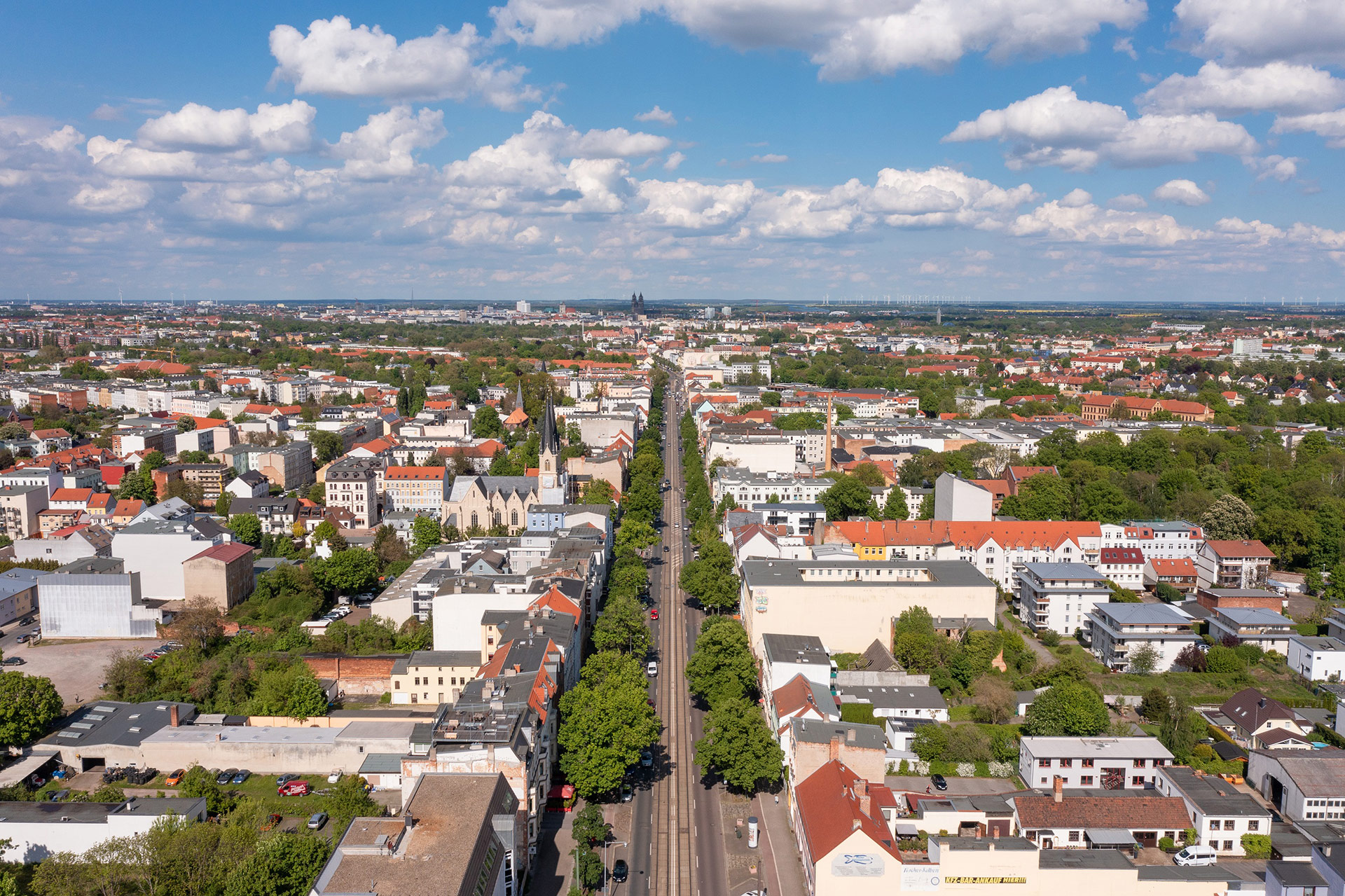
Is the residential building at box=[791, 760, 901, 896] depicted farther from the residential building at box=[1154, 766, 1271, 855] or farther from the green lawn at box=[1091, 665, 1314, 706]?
the green lawn at box=[1091, 665, 1314, 706]

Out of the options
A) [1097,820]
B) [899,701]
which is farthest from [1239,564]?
[1097,820]

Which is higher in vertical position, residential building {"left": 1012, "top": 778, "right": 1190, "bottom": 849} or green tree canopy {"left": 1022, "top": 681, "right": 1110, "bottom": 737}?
green tree canopy {"left": 1022, "top": 681, "right": 1110, "bottom": 737}

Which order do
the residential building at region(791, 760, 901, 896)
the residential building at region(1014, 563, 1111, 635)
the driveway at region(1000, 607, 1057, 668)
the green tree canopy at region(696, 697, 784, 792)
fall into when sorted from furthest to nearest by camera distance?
the residential building at region(1014, 563, 1111, 635) < the driveway at region(1000, 607, 1057, 668) < the green tree canopy at region(696, 697, 784, 792) < the residential building at region(791, 760, 901, 896)

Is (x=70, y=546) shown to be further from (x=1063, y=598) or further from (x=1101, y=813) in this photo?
(x=1063, y=598)

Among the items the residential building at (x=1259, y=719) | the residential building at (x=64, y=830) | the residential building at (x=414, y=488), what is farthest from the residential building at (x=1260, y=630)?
the residential building at (x=414, y=488)

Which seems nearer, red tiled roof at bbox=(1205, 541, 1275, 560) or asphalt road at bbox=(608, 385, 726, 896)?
asphalt road at bbox=(608, 385, 726, 896)

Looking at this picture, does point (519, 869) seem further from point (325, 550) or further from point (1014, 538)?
point (1014, 538)

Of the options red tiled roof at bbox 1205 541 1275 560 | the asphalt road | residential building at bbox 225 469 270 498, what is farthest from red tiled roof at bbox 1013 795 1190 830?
residential building at bbox 225 469 270 498
